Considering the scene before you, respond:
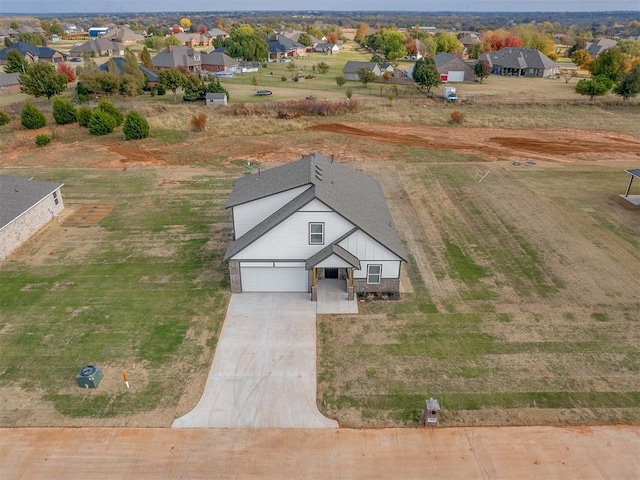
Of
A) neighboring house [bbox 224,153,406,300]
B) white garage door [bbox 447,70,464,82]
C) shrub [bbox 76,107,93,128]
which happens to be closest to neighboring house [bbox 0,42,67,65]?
shrub [bbox 76,107,93,128]

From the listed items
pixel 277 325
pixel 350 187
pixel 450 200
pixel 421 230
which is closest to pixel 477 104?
pixel 450 200

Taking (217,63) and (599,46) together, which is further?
(599,46)

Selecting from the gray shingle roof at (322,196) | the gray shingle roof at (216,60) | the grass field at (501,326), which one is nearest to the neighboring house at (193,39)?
the gray shingle roof at (216,60)

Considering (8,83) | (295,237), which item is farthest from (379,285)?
(8,83)

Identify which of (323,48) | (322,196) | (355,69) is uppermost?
(323,48)

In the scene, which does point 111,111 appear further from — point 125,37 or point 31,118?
point 125,37
